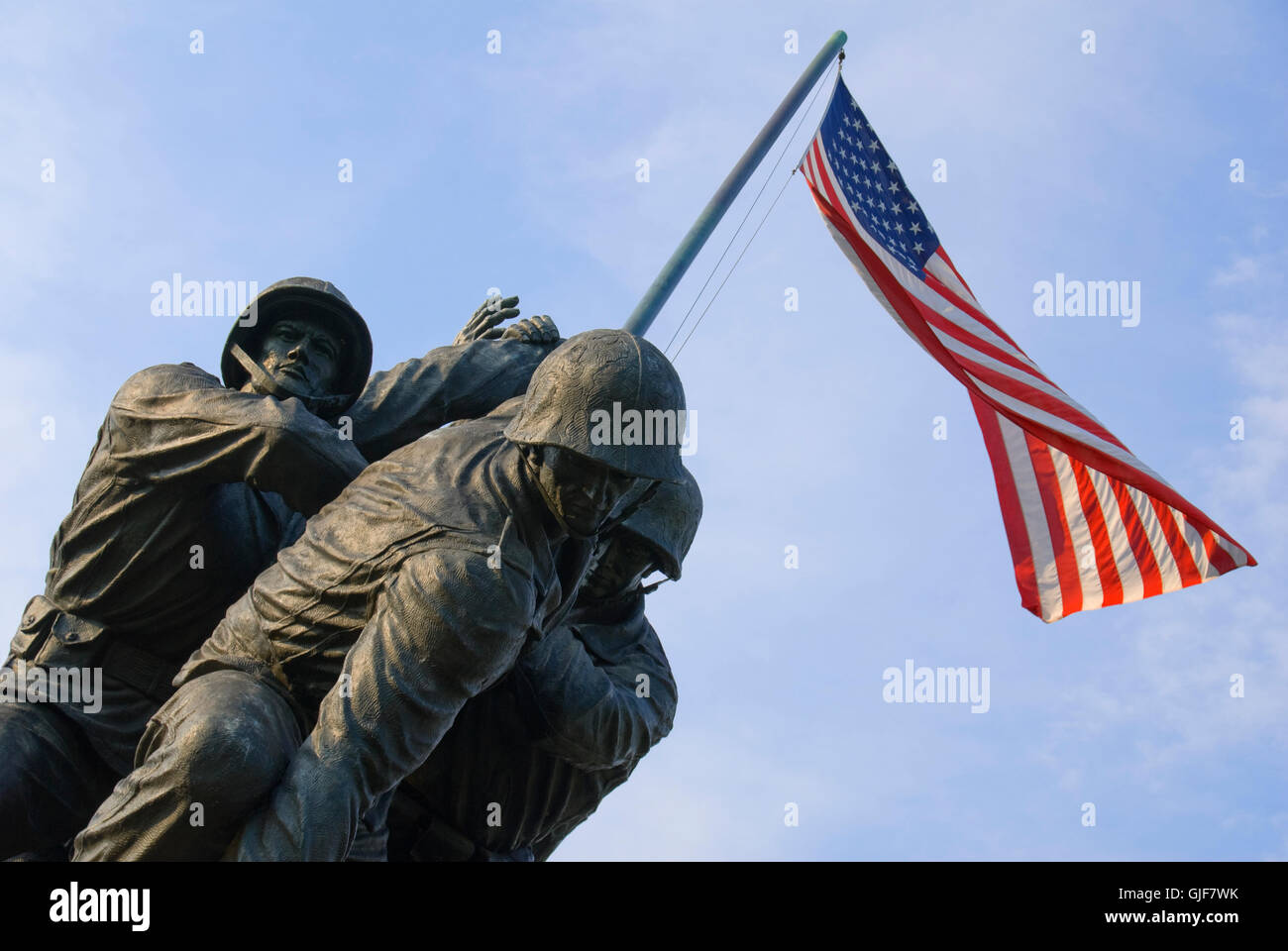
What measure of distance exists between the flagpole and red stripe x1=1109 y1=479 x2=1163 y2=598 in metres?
3.19

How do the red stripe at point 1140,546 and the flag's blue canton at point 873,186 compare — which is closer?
the red stripe at point 1140,546

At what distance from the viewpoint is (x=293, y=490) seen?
308 inches

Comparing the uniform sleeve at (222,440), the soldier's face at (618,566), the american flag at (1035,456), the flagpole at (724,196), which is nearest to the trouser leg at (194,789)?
the uniform sleeve at (222,440)

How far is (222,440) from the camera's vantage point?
7.83m

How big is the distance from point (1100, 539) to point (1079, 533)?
18 cm

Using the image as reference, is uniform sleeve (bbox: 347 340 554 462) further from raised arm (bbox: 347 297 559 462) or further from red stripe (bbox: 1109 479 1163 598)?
red stripe (bbox: 1109 479 1163 598)

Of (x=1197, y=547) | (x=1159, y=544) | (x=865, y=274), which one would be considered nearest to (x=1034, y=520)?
(x=1159, y=544)

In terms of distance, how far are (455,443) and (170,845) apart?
1.97 metres

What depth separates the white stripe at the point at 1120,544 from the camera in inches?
480

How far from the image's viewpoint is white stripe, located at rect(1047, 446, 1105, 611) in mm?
12352

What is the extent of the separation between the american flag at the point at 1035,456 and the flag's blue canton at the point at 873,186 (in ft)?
0.06

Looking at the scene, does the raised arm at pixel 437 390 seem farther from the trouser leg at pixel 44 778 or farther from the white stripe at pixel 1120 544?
the white stripe at pixel 1120 544

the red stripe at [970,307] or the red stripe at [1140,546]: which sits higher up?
the red stripe at [970,307]
